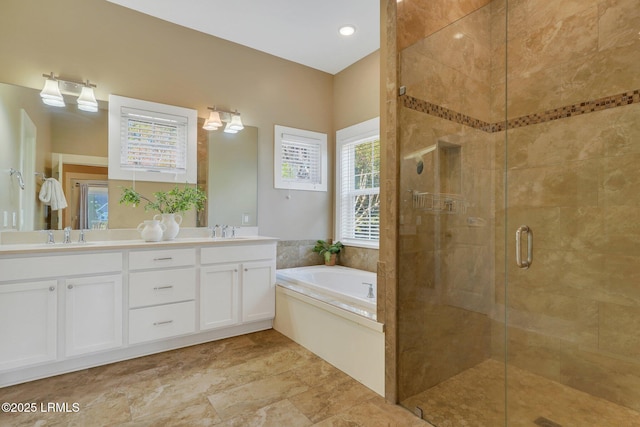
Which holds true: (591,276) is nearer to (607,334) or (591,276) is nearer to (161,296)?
(607,334)

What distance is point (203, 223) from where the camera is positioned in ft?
10.4

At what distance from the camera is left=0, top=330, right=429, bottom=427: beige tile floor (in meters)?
1.72

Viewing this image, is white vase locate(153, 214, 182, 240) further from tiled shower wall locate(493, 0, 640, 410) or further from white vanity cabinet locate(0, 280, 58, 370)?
tiled shower wall locate(493, 0, 640, 410)

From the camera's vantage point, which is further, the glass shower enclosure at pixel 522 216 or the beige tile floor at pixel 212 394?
the glass shower enclosure at pixel 522 216

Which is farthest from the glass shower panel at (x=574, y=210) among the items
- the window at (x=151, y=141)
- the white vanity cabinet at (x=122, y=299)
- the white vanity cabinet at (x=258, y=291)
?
the window at (x=151, y=141)

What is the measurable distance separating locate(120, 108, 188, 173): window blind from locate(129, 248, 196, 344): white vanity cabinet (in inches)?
35.3

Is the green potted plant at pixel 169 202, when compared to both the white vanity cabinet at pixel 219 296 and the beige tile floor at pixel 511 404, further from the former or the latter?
the beige tile floor at pixel 511 404

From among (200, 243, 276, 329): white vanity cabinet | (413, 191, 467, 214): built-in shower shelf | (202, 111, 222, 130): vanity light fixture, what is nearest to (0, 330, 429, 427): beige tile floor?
(200, 243, 276, 329): white vanity cabinet

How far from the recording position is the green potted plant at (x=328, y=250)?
3812 millimetres

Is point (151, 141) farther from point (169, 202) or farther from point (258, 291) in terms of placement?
point (258, 291)

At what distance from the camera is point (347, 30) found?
10.1 ft

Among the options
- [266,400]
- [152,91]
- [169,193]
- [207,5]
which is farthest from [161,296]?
[207,5]

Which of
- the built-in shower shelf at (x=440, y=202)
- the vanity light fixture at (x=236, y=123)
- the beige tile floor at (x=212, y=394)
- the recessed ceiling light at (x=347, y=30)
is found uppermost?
the recessed ceiling light at (x=347, y=30)

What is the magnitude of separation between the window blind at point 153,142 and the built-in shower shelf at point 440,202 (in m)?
2.24
